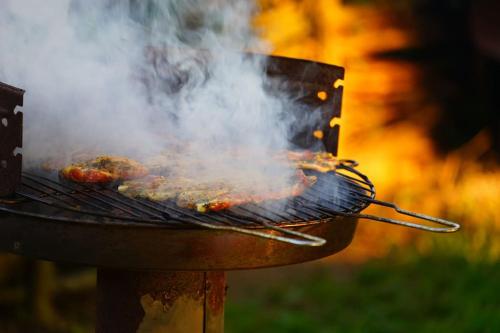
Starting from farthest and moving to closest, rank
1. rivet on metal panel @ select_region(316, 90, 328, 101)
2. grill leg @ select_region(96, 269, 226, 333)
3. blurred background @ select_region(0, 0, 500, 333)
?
blurred background @ select_region(0, 0, 500, 333), rivet on metal panel @ select_region(316, 90, 328, 101), grill leg @ select_region(96, 269, 226, 333)

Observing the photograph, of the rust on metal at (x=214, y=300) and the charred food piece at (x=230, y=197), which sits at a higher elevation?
the charred food piece at (x=230, y=197)

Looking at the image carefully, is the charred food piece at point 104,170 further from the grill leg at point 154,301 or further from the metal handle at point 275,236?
the metal handle at point 275,236

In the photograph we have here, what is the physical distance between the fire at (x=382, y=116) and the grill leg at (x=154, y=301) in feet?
13.7

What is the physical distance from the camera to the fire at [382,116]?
7.05 meters

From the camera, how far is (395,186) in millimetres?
7398

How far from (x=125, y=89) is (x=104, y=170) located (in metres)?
0.94

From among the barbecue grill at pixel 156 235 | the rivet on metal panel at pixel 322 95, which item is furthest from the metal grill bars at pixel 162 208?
the rivet on metal panel at pixel 322 95

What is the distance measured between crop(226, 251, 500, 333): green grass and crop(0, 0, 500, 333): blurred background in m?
0.01

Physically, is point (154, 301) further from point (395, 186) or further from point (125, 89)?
point (395, 186)

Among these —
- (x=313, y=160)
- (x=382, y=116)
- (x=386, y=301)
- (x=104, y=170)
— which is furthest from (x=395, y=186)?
(x=104, y=170)

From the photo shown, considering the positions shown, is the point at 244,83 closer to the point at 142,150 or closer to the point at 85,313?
the point at 142,150

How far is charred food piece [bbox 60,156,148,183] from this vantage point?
2.92 m

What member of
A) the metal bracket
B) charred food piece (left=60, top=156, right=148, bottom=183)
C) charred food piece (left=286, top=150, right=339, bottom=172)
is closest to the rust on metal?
charred food piece (left=60, top=156, right=148, bottom=183)

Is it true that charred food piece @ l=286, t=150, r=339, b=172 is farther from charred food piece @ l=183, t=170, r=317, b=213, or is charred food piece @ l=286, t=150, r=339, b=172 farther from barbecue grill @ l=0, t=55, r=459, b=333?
charred food piece @ l=183, t=170, r=317, b=213
